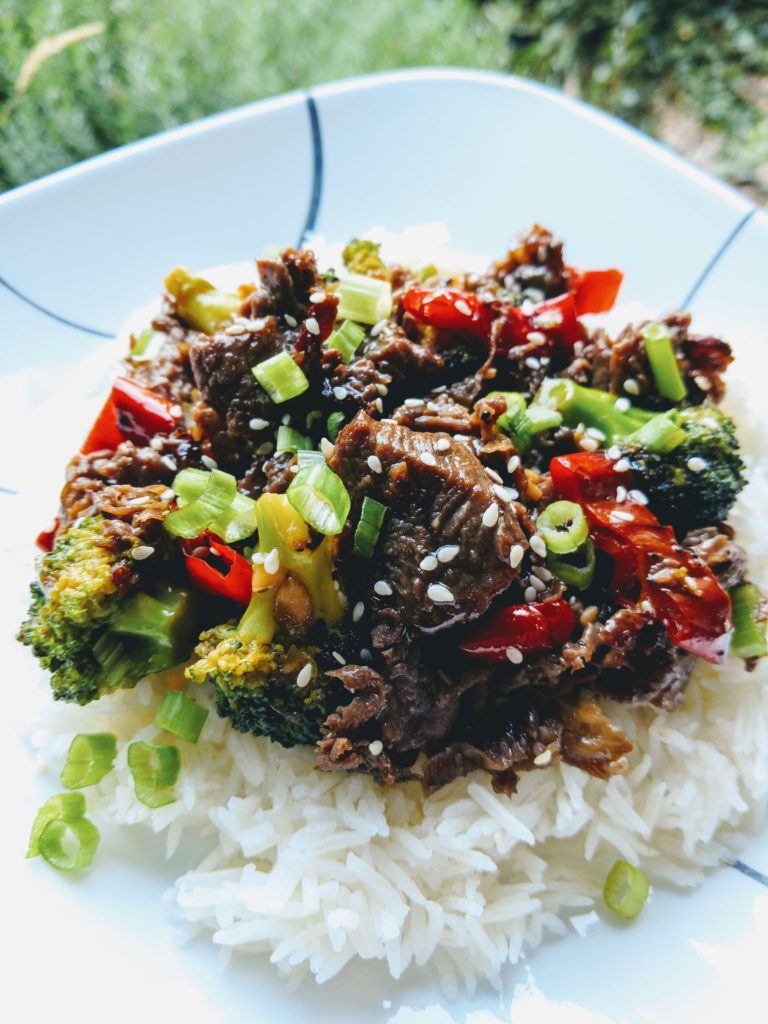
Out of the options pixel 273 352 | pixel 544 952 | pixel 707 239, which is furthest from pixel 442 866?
pixel 707 239

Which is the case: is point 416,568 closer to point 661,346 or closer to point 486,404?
point 486,404

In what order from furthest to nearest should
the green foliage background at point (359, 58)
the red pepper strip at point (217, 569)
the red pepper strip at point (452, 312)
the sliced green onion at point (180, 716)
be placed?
the green foliage background at point (359, 58) → the red pepper strip at point (452, 312) → the sliced green onion at point (180, 716) → the red pepper strip at point (217, 569)

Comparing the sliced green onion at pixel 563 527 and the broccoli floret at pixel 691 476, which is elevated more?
the broccoli floret at pixel 691 476

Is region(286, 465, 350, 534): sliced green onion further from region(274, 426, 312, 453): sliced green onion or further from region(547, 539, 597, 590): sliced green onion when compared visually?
region(547, 539, 597, 590): sliced green onion

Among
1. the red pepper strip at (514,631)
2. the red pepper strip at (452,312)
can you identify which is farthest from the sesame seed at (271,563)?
the red pepper strip at (452,312)

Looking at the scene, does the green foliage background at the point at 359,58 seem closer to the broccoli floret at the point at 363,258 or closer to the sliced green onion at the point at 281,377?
the broccoli floret at the point at 363,258

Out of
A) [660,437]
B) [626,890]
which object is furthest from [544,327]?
[626,890]
